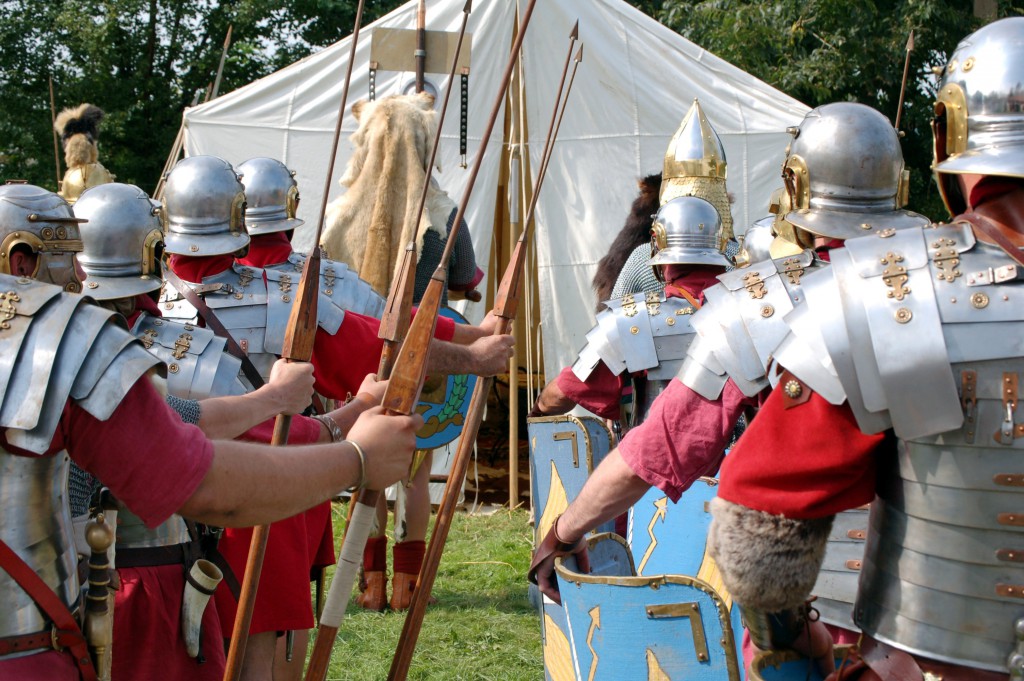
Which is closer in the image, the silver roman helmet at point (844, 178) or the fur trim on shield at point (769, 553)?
the fur trim on shield at point (769, 553)

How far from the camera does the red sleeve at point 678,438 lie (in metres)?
2.80

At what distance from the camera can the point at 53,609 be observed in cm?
202

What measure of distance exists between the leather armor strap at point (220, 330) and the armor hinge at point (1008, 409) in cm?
232

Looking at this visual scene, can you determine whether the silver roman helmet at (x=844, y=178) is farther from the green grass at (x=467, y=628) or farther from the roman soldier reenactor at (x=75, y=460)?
the green grass at (x=467, y=628)

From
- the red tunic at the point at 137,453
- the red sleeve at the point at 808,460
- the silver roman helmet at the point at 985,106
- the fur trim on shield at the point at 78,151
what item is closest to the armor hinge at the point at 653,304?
the silver roman helmet at the point at 985,106

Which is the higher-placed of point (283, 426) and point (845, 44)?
point (845, 44)

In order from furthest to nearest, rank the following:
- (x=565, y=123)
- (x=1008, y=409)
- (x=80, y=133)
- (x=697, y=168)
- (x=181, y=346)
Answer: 1. (x=80, y=133)
2. (x=565, y=123)
3. (x=697, y=168)
4. (x=181, y=346)
5. (x=1008, y=409)

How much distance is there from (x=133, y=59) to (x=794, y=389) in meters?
15.2

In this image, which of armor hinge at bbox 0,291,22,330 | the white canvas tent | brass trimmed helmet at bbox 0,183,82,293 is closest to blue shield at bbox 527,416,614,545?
brass trimmed helmet at bbox 0,183,82,293

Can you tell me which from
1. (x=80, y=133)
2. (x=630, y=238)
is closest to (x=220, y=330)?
(x=630, y=238)

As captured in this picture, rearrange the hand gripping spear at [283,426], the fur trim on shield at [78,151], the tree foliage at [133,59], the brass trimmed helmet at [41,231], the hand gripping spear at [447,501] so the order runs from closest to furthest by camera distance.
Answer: the brass trimmed helmet at [41,231], the hand gripping spear at [283,426], the hand gripping spear at [447,501], the fur trim on shield at [78,151], the tree foliage at [133,59]

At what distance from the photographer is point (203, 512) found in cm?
202

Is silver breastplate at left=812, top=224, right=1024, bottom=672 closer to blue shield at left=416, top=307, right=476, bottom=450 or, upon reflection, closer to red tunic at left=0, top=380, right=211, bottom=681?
red tunic at left=0, top=380, right=211, bottom=681

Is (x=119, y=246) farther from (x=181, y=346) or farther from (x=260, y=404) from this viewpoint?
(x=260, y=404)
